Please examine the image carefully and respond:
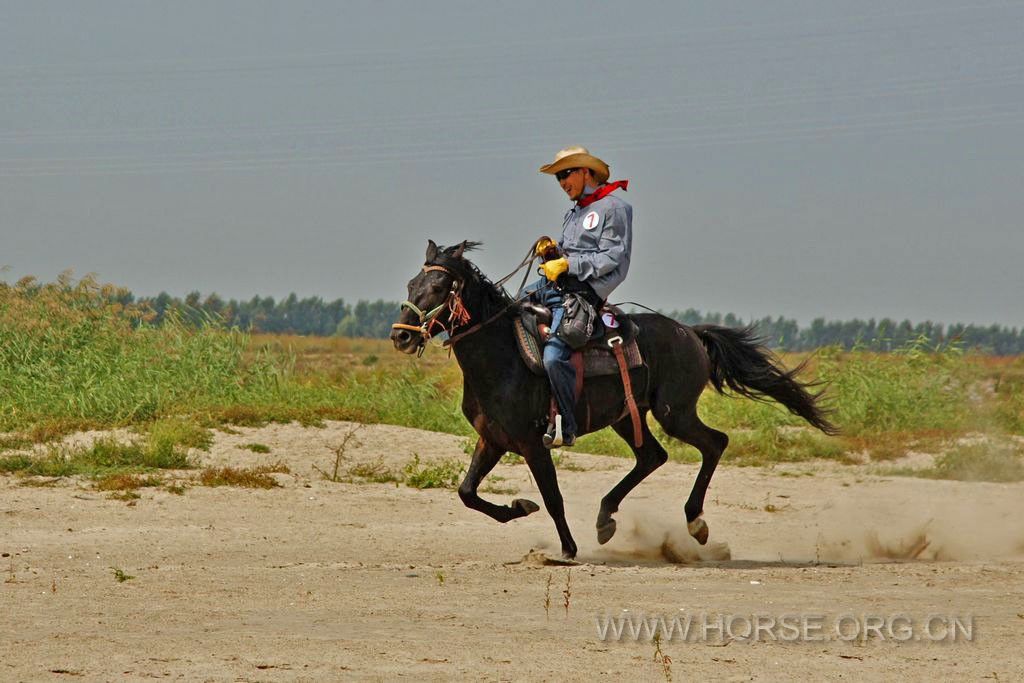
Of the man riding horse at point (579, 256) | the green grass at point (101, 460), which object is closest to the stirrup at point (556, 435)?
the man riding horse at point (579, 256)

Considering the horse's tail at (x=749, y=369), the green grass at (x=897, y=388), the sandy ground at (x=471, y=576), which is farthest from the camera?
the green grass at (x=897, y=388)

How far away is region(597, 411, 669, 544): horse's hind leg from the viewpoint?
10.3 m

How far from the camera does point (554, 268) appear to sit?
9602mm

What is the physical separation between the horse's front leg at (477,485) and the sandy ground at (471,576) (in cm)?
42

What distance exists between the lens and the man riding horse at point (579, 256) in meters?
9.59

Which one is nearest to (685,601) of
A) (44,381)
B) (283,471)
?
(283,471)

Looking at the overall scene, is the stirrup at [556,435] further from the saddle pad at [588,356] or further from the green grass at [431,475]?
the green grass at [431,475]

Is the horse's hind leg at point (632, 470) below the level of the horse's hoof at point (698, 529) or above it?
above

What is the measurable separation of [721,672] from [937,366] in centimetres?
1544

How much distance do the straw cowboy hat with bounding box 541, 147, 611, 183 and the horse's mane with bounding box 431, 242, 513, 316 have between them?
85cm

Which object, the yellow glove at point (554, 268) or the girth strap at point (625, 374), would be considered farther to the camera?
the girth strap at point (625, 374)

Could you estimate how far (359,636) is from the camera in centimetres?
687

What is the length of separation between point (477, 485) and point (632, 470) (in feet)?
5.18

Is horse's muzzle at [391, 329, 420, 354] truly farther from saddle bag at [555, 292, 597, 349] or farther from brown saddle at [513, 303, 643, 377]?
saddle bag at [555, 292, 597, 349]
